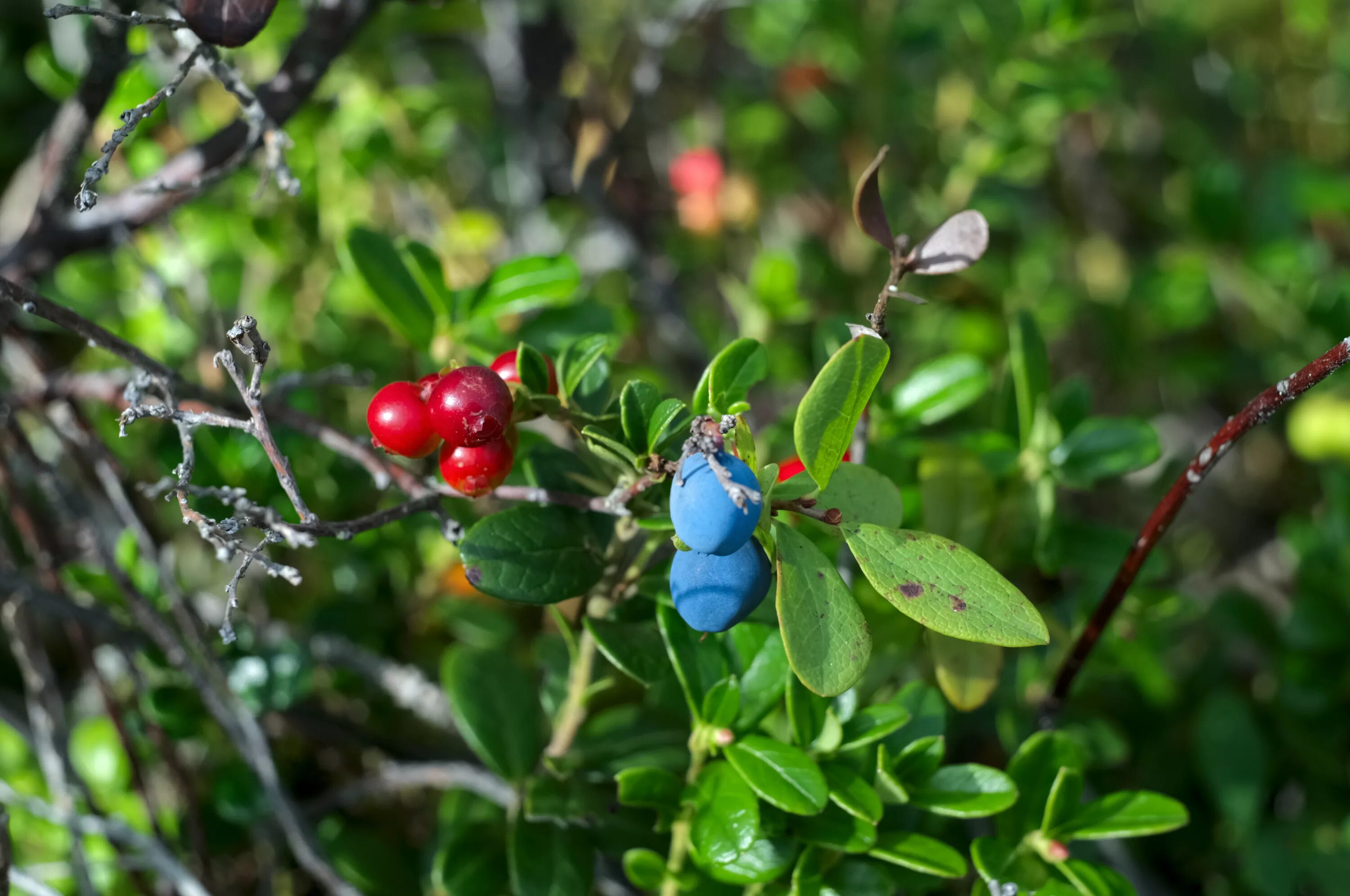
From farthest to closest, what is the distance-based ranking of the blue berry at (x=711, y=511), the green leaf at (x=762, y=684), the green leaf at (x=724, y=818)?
1. the green leaf at (x=762, y=684)
2. the green leaf at (x=724, y=818)
3. the blue berry at (x=711, y=511)

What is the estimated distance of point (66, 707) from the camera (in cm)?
197

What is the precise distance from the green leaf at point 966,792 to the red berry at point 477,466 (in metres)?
0.58

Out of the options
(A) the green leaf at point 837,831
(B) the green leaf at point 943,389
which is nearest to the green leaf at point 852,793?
(A) the green leaf at point 837,831

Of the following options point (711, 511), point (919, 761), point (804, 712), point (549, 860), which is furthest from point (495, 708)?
point (711, 511)

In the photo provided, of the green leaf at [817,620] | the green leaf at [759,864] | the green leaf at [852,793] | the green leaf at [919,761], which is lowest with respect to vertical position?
the green leaf at [919,761]

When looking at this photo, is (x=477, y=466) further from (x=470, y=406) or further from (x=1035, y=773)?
(x=1035, y=773)

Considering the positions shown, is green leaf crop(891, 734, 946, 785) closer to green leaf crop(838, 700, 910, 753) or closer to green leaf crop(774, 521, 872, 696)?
green leaf crop(838, 700, 910, 753)

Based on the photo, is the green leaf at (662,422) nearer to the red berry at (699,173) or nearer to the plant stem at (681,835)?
the plant stem at (681,835)

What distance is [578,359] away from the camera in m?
1.15

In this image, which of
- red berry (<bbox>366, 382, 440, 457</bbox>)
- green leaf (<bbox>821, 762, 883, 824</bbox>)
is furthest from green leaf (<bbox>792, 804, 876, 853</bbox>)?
red berry (<bbox>366, 382, 440, 457</bbox>)

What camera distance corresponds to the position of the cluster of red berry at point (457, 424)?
100 cm

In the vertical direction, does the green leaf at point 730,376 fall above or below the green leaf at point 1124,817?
above

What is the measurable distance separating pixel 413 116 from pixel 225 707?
52.0 inches

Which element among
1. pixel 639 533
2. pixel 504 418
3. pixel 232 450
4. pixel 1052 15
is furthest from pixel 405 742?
pixel 1052 15
